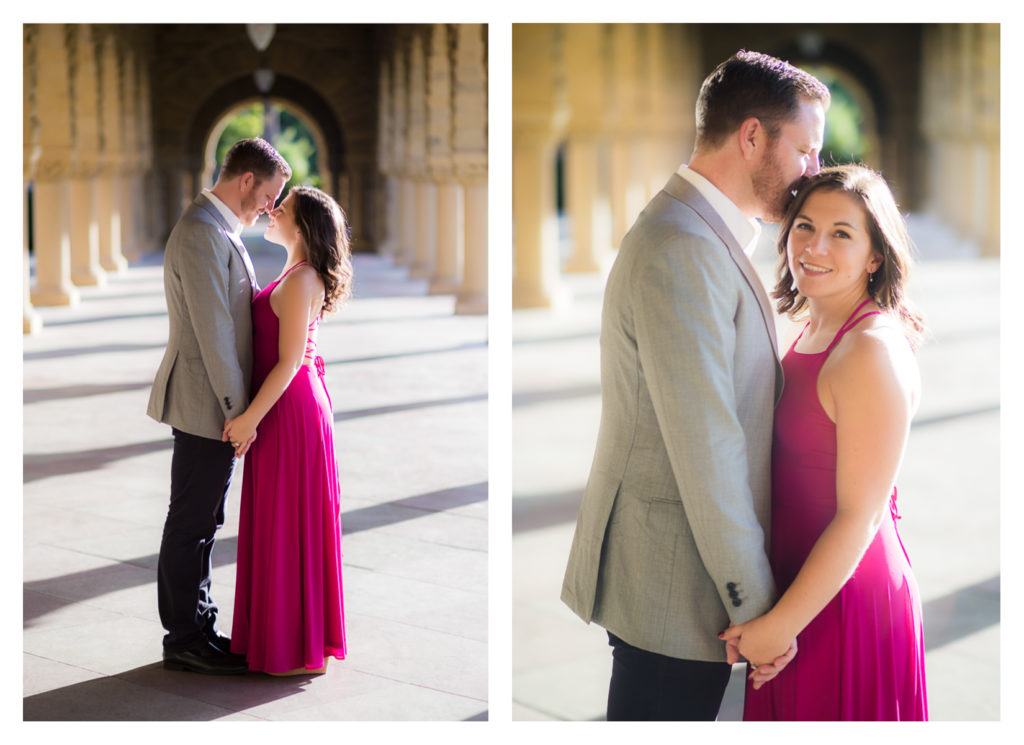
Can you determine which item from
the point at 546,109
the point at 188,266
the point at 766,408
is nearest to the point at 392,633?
the point at 188,266

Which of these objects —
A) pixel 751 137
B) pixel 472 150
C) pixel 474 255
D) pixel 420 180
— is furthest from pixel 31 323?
pixel 751 137

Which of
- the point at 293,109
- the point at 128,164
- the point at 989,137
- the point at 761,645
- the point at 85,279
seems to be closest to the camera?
the point at 761,645

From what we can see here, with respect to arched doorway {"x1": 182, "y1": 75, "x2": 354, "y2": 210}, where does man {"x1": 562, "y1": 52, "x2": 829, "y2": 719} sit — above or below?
below

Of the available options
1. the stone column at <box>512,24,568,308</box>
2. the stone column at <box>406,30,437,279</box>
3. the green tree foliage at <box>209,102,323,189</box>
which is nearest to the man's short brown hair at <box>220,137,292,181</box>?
the stone column at <box>512,24,568,308</box>

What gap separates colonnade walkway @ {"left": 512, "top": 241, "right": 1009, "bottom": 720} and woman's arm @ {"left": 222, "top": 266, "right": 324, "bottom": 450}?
50.6 inches

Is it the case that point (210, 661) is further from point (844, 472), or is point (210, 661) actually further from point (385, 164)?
point (385, 164)

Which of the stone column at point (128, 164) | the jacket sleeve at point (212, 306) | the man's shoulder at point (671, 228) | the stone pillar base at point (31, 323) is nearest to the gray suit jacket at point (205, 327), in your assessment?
the jacket sleeve at point (212, 306)

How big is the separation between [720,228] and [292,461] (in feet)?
5.66

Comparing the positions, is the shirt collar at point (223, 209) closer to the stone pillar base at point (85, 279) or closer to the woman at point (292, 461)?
the woman at point (292, 461)

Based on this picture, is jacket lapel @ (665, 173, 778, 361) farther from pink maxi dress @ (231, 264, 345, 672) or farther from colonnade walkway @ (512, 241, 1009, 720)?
colonnade walkway @ (512, 241, 1009, 720)

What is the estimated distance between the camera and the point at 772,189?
2490mm

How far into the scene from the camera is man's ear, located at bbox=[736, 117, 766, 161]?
7.86ft

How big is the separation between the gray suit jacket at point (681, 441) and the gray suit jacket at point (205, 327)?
1.41 m
